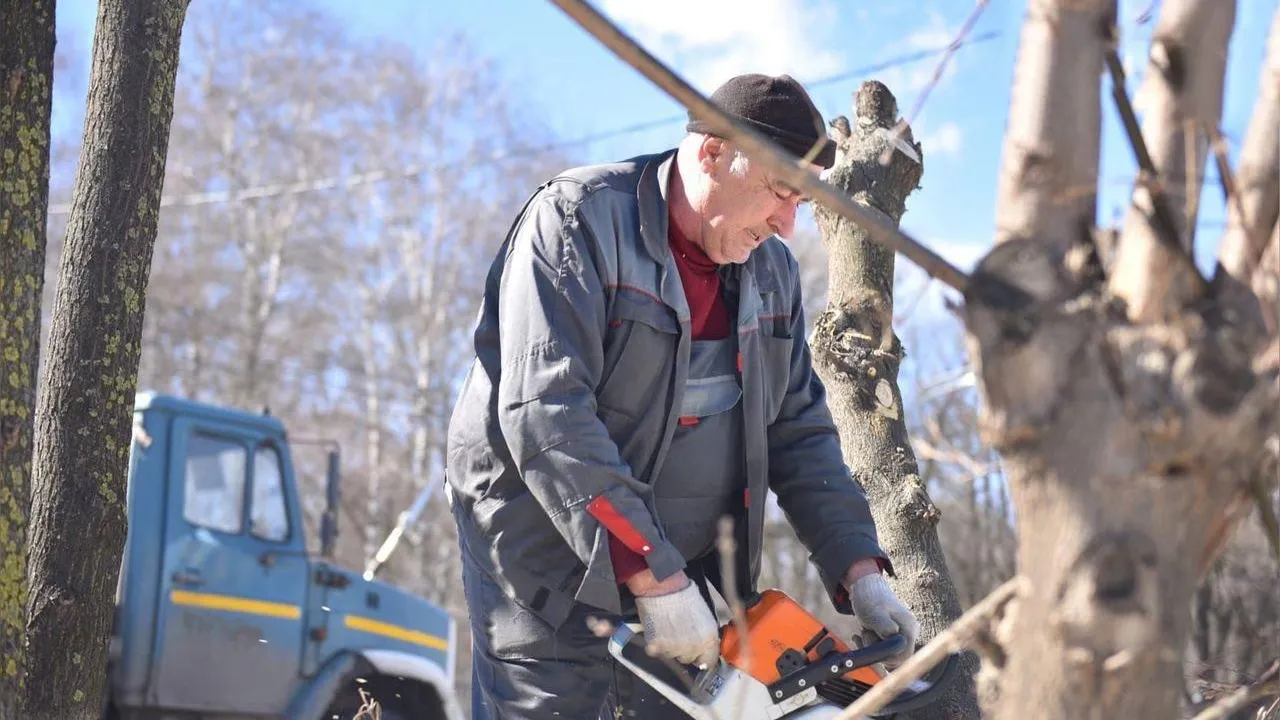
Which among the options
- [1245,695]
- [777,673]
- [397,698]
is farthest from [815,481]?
[397,698]

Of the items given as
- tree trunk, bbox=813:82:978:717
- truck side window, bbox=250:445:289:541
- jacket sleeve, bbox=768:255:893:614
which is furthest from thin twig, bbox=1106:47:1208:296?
truck side window, bbox=250:445:289:541

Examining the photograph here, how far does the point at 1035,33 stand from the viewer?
1490mm

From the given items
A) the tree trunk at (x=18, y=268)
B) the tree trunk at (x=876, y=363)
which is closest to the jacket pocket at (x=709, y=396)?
the tree trunk at (x=876, y=363)

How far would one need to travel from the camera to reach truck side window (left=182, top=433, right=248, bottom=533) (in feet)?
21.9

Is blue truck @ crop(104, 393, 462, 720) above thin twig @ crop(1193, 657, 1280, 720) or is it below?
above

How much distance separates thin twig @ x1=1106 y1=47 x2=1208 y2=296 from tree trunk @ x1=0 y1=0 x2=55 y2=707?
5.82ft

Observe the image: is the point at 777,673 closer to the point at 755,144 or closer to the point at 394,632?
the point at 755,144

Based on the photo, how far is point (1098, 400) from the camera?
140 cm

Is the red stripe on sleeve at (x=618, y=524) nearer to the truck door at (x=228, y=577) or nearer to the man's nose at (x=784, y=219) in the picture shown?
the man's nose at (x=784, y=219)

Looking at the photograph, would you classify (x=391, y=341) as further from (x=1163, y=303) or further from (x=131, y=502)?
(x=1163, y=303)

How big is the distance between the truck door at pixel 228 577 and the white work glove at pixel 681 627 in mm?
4574

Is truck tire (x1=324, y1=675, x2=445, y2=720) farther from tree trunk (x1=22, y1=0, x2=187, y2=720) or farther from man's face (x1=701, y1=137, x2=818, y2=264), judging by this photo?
man's face (x1=701, y1=137, x2=818, y2=264)

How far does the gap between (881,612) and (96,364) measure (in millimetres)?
1700

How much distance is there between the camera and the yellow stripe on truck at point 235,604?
6539 mm
